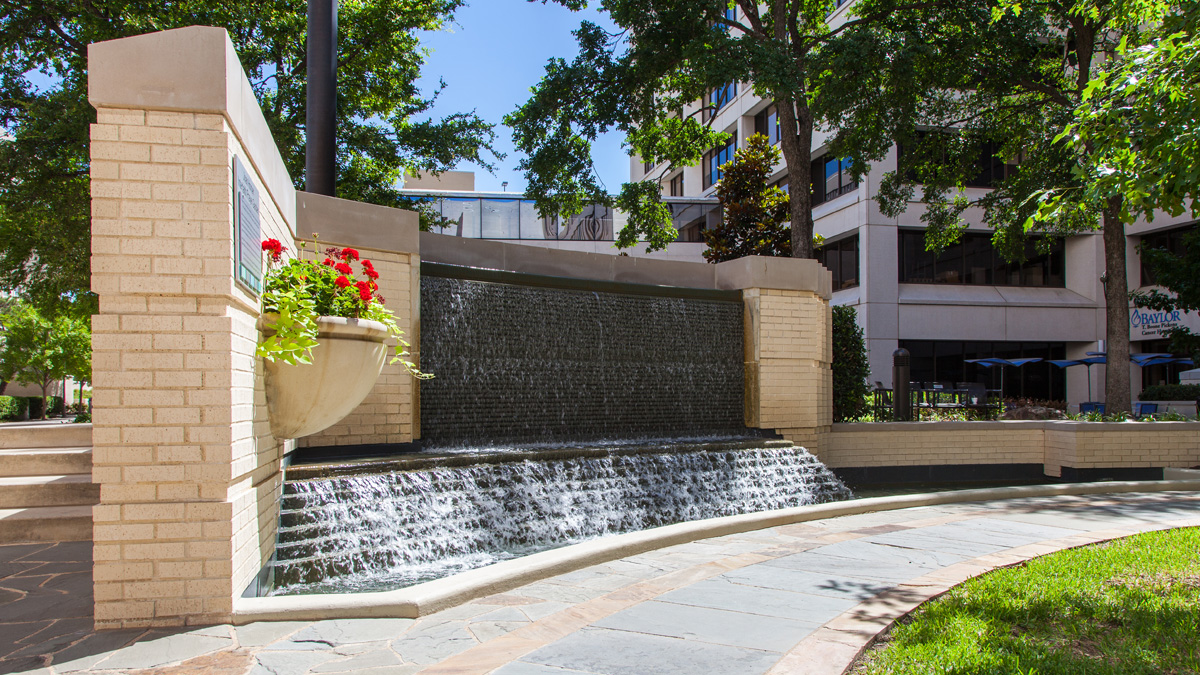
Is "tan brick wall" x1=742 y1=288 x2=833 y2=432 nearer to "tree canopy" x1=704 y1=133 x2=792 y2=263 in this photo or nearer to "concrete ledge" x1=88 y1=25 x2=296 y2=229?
"concrete ledge" x1=88 y1=25 x2=296 y2=229

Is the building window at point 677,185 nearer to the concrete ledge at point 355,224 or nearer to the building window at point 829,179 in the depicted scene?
the building window at point 829,179

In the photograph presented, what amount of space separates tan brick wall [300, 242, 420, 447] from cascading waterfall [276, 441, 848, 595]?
1173 millimetres

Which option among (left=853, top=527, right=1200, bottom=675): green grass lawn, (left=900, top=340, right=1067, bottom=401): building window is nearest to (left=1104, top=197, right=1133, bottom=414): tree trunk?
(left=853, top=527, right=1200, bottom=675): green grass lawn

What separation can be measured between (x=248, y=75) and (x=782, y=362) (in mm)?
11843

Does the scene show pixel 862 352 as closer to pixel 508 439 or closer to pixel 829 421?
pixel 829 421

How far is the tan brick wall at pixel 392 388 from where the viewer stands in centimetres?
772

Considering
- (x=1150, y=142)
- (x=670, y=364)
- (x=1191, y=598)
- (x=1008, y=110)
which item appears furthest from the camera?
(x=1008, y=110)

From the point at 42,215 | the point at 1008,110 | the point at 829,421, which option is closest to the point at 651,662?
the point at 829,421

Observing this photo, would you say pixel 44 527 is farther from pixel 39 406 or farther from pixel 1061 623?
pixel 39 406

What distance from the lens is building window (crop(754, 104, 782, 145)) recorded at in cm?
3250

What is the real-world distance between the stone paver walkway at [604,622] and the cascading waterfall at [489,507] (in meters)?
1.27

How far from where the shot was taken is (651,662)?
3.55 m

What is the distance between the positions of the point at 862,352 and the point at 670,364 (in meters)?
4.63

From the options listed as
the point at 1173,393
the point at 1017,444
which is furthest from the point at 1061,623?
the point at 1173,393
